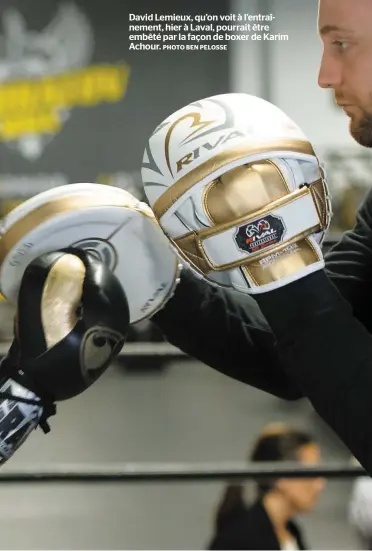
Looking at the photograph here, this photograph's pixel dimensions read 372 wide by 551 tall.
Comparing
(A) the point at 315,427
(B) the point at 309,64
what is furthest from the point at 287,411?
(B) the point at 309,64

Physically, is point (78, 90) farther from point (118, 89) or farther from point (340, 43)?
point (340, 43)

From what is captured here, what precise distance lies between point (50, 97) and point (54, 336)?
534 millimetres

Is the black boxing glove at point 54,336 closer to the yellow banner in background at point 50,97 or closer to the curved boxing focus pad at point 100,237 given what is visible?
the curved boxing focus pad at point 100,237

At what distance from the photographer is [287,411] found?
2.67 meters

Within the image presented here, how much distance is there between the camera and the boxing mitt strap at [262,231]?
0.59 metres

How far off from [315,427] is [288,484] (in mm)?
860

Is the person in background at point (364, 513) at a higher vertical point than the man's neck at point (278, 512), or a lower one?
lower

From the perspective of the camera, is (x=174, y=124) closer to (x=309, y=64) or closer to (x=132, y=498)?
(x=309, y=64)

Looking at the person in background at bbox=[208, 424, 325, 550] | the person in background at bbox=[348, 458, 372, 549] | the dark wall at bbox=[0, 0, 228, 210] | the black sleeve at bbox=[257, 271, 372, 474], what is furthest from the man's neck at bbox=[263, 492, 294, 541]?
the black sleeve at bbox=[257, 271, 372, 474]

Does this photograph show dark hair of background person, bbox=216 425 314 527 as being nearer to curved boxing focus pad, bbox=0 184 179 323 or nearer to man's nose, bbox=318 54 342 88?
curved boxing focus pad, bbox=0 184 179 323

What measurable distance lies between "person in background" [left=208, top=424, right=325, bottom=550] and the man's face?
0.85 m

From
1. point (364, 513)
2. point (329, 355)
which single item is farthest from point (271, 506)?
point (329, 355)

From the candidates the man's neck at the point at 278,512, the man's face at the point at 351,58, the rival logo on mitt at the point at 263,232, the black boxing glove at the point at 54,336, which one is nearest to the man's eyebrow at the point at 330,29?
the man's face at the point at 351,58

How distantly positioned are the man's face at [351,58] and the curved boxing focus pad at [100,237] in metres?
0.23
